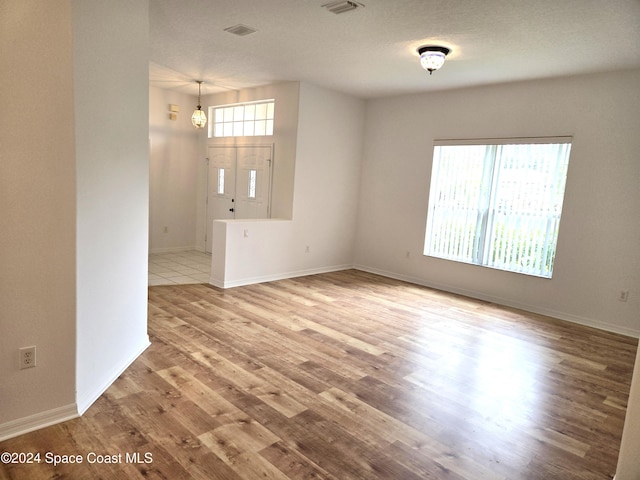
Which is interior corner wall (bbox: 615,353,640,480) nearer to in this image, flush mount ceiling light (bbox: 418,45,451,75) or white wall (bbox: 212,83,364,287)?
flush mount ceiling light (bbox: 418,45,451,75)

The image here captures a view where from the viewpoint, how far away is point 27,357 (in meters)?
2.19

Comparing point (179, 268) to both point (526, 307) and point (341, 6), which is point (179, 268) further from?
point (526, 307)

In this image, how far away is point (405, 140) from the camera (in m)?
6.34

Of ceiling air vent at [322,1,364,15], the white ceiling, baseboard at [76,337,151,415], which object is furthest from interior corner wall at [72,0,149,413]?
ceiling air vent at [322,1,364,15]

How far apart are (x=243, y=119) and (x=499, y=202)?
4.19m

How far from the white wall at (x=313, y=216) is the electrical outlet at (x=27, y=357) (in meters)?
3.21

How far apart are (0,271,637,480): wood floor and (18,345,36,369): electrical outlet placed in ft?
1.21

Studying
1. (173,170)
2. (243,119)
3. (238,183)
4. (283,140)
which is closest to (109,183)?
(283,140)

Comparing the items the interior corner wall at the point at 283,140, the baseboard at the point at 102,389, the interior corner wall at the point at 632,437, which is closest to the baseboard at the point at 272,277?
the interior corner wall at the point at 283,140

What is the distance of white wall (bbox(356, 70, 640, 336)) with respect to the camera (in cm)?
445

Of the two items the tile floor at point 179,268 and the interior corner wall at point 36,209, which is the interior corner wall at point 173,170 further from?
the interior corner wall at point 36,209

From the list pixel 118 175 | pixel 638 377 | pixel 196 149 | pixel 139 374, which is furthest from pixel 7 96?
pixel 196 149

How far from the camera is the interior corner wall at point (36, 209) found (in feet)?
6.58

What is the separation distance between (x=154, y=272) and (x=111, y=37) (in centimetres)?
405
